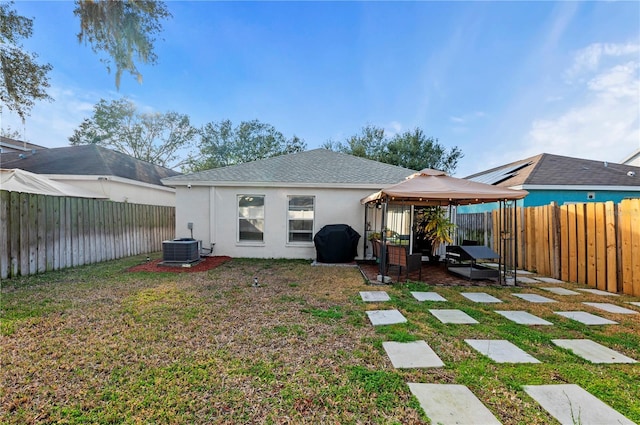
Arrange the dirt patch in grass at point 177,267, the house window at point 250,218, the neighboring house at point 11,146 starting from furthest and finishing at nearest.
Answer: the neighboring house at point 11,146
the house window at point 250,218
the dirt patch in grass at point 177,267

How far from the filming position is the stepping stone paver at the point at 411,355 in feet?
8.90

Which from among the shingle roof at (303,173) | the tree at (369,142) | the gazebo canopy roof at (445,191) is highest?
the tree at (369,142)

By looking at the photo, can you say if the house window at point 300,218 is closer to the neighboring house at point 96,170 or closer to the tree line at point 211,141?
the neighboring house at point 96,170

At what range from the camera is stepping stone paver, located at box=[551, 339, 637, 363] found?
2854mm

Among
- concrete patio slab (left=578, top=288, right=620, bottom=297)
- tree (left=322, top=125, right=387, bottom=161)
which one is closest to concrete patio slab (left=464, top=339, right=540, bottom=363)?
concrete patio slab (left=578, top=288, right=620, bottom=297)

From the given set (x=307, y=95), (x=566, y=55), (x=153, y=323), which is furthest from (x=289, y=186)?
(x=566, y=55)

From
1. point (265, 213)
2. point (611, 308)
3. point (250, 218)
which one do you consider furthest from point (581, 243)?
point (250, 218)

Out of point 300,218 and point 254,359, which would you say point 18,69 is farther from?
point 254,359

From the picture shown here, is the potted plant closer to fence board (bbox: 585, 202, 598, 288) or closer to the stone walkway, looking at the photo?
fence board (bbox: 585, 202, 598, 288)

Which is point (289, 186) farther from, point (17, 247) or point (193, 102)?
point (193, 102)

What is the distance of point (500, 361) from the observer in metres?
2.79

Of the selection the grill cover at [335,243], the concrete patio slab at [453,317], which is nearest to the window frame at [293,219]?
the grill cover at [335,243]

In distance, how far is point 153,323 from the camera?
365 cm

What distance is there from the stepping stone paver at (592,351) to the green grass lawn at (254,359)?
0.13 m
